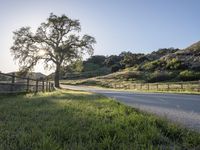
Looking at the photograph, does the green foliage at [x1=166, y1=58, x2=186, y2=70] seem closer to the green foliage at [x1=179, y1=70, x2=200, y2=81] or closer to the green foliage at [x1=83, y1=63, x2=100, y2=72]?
the green foliage at [x1=179, y1=70, x2=200, y2=81]

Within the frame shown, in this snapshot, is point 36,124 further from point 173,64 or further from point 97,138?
point 173,64

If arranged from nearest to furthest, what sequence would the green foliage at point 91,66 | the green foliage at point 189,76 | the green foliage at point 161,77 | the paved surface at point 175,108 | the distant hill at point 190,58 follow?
the paved surface at point 175,108
the green foliage at point 189,76
the green foliage at point 161,77
the distant hill at point 190,58
the green foliage at point 91,66

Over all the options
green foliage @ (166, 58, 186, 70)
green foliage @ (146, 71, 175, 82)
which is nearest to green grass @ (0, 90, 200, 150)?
green foliage @ (146, 71, 175, 82)

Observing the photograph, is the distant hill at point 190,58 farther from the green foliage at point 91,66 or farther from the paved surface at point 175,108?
the green foliage at point 91,66

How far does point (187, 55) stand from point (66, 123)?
74.6 metres

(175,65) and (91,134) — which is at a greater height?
(175,65)

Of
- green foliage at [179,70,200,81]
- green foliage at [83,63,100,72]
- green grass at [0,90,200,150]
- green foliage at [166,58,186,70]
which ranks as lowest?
green grass at [0,90,200,150]

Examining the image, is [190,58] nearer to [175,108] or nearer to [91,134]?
[175,108]

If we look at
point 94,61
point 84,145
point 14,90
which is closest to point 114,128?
point 84,145

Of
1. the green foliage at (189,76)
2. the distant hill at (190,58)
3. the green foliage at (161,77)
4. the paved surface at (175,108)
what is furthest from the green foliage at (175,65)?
the paved surface at (175,108)

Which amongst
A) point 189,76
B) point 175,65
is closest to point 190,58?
point 175,65

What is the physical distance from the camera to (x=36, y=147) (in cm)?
493

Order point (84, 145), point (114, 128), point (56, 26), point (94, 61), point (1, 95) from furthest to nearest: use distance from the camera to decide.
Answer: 1. point (94, 61)
2. point (56, 26)
3. point (1, 95)
4. point (114, 128)
5. point (84, 145)

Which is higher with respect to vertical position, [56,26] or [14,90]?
[56,26]
